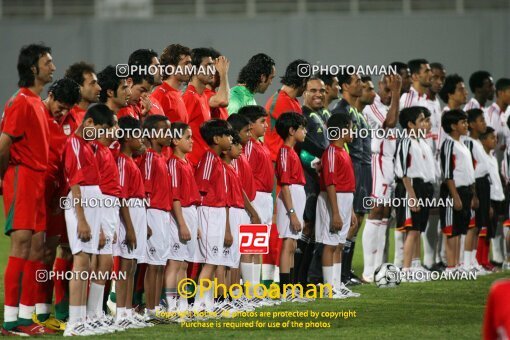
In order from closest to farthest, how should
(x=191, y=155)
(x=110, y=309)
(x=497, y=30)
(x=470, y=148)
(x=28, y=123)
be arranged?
(x=28, y=123) → (x=110, y=309) → (x=191, y=155) → (x=470, y=148) → (x=497, y=30)

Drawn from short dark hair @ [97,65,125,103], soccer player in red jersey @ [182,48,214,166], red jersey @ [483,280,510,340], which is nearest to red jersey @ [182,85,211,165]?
soccer player in red jersey @ [182,48,214,166]

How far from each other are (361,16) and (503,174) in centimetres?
1245

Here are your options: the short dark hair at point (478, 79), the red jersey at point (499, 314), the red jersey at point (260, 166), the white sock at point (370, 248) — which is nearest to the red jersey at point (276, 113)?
the red jersey at point (260, 166)

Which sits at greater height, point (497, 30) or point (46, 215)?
point (497, 30)

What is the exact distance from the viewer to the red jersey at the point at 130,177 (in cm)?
826

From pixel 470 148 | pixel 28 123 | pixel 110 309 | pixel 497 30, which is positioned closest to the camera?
pixel 28 123

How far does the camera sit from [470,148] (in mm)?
12953

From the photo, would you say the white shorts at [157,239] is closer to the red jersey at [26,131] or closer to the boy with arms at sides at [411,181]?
the red jersey at [26,131]

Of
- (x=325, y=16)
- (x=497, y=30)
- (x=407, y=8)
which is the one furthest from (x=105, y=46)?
(x=497, y=30)

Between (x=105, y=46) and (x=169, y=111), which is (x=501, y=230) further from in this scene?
(x=105, y=46)

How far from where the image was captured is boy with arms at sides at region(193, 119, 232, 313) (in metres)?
8.88

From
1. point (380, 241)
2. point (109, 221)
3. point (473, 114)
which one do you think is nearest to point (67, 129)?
point (109, 221)

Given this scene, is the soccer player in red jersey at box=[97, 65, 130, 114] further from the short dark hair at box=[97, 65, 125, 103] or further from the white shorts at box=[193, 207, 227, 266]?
the white shorts at box=[193, 207, 227, 266]

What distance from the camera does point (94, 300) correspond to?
7.89m
